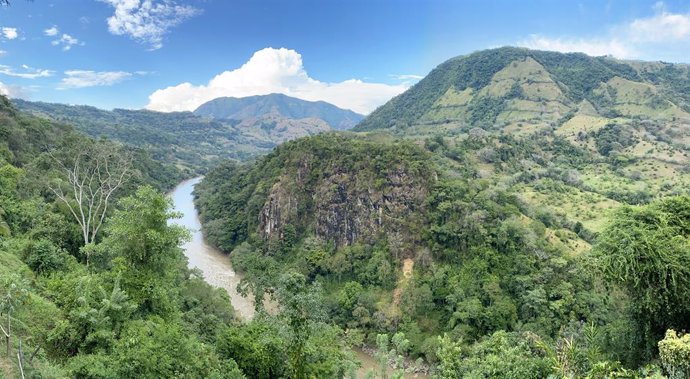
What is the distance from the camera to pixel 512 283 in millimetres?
38969

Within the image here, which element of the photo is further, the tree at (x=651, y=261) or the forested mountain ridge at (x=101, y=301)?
the tree at (x=651, y=261)

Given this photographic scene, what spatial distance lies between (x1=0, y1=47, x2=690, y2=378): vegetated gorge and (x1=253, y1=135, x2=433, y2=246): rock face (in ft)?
0.77

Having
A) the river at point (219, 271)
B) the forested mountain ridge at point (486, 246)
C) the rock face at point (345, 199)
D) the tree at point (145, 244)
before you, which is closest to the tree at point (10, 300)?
the tree at point (145, 244)

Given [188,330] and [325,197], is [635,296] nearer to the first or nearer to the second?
[188,330]

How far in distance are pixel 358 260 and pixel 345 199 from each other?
943cm

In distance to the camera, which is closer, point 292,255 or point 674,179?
point 292,255

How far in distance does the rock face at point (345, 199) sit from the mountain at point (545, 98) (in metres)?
87.2

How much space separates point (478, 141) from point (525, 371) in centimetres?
7946

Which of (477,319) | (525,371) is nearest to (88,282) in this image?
(525,371)

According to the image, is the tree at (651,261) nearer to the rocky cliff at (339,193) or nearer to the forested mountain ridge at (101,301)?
the forested mountain ridge at (101,301)

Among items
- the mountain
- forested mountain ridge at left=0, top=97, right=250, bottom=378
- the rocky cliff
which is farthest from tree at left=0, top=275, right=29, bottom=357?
the mountain

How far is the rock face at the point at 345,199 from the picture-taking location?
165 feet

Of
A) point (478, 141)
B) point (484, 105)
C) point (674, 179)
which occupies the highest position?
point (484, 105)

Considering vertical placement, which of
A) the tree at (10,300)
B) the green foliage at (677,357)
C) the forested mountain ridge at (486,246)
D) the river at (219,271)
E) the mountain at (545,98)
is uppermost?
the mountain at (545,98)
